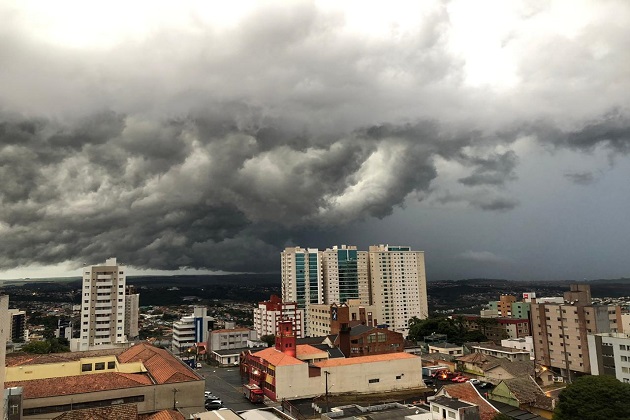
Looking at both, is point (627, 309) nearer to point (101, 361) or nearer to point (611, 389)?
point (611, 389)

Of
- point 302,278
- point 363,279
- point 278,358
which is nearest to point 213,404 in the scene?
point 278,358

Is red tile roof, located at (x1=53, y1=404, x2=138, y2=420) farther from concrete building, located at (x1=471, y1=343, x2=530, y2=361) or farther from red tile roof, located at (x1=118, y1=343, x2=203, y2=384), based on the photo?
concrete building, located at (x1=471, y1=343, x2=530, y2=361)

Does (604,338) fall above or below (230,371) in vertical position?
above

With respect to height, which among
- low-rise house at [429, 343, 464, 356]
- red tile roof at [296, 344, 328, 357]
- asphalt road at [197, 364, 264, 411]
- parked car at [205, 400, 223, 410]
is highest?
red tile roof at [296, 344, 328, 357]

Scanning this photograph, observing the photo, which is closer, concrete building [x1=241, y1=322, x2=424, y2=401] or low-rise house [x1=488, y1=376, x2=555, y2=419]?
low-rise house [x1=488, y1=376, x2=555, y2=419]

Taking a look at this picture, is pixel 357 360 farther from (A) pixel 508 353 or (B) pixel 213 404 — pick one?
(A) pixel 508 353

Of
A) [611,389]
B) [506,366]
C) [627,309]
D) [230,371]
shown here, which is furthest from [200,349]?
[627,309]

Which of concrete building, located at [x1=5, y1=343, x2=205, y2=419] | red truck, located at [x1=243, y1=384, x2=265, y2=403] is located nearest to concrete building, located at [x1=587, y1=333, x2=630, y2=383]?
red truck, located at [x1=243, y1=384, x2=265, y2=403]
